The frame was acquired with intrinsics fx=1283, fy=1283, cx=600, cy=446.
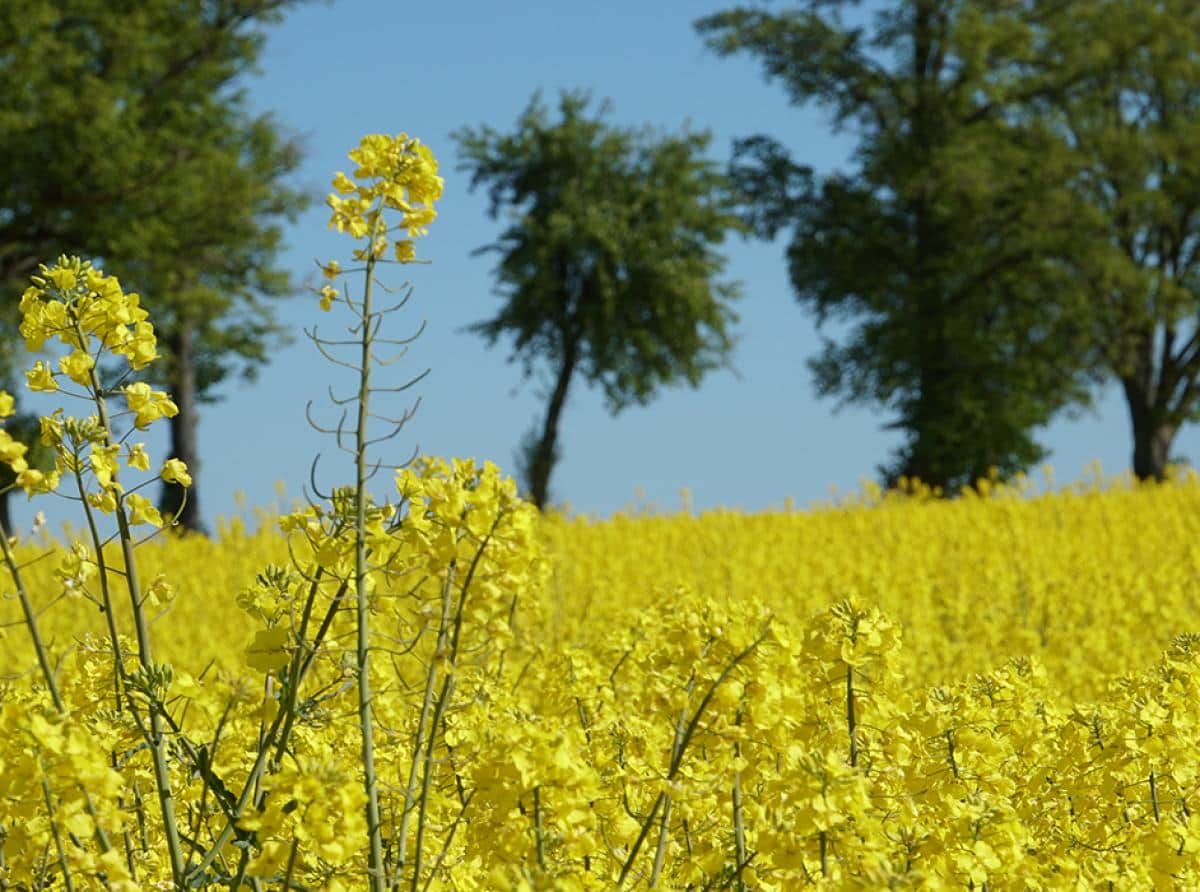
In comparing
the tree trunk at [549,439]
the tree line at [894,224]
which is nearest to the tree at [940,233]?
the tree line at [894,224]

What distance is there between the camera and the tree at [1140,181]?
26.4 metres

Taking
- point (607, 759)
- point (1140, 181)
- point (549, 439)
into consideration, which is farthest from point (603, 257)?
point (607, 759)

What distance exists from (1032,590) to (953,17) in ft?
68.4

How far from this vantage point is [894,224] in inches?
1064

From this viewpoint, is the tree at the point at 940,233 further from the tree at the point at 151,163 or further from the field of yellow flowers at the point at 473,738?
the field of yellow flowers at the point at 473,738

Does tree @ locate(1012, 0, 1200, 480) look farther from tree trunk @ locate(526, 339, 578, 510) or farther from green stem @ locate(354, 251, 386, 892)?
green stem @ locate(354, 251, 386, 892)

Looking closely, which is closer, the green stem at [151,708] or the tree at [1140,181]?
the green stem at [151,708]

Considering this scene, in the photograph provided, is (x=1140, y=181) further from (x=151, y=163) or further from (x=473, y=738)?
(x=473, y=738)

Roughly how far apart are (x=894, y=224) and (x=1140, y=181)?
5.40 metres

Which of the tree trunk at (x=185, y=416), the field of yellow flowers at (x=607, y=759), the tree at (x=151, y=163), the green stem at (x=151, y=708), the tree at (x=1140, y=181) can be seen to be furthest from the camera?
the tree at (x=1140, y=181)

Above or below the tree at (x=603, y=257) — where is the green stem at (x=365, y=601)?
below

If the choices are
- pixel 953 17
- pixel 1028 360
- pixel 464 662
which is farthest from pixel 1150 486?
pixel 464 662

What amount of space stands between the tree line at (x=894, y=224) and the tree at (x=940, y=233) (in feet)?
0.18

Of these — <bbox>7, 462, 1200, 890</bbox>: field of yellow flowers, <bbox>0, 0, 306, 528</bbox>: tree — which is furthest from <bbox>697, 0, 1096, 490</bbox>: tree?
<bbox>7, 462, 1200, 890</bbox>: field of yellow flowers
